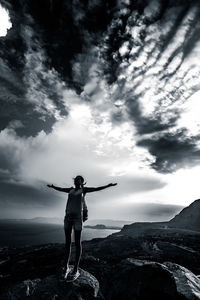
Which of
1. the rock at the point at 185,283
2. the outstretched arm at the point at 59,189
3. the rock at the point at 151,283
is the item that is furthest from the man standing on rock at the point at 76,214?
the rock at the point at 185,283

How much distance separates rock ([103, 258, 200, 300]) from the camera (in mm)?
6406

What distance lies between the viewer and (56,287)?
6.04 metres

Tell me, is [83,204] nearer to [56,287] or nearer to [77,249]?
[77,249]

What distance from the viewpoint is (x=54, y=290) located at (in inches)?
233

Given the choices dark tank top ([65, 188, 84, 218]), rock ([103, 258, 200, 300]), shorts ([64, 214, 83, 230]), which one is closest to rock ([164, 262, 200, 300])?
rock ([103, 258, 200, 300])

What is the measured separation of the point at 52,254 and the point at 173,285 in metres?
47.3

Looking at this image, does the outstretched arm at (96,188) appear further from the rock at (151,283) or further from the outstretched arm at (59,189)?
the rock at (151,283)

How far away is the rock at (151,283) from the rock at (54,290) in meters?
1.22

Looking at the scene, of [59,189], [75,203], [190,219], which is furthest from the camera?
[190,219]

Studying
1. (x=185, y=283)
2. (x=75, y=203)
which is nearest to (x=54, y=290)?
(x=75, y=203)

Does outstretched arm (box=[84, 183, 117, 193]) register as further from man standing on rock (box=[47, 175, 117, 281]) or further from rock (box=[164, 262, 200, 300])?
rock (box=[164, 262, 200, 300])

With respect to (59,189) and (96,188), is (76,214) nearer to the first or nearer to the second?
(96,188)

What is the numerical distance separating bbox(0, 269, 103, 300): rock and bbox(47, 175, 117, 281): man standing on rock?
12.4 inches

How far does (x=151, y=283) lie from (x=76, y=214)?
386 cm
